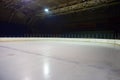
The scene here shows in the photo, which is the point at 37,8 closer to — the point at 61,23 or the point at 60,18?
the point at 60,18

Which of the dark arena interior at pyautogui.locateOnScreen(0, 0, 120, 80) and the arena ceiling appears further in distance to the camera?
the arena ceiling

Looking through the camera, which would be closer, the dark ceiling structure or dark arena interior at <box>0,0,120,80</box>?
dark arena interior at <box>0,0,120,80</box>

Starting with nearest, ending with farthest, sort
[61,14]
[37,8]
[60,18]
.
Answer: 1. [37,8]
2. [61,14]
3. [60,18]

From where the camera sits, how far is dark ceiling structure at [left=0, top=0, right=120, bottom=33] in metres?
10.0

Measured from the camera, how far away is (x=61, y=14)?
A: 1330 cm

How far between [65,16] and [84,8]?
9.19 ft

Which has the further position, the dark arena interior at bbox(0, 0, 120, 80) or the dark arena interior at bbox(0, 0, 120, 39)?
the dark arena interior at bbox(0, 0, 120, 39)

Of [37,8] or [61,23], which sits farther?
[61,23]

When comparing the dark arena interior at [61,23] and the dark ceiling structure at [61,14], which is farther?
the dark ceiling structure at [61,14]

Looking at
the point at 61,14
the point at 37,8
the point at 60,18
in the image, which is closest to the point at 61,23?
the point at 60,18

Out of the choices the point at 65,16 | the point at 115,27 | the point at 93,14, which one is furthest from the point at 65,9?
the point at 115,27

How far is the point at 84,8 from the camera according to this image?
11078mm

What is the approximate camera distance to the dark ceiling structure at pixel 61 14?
32.9 feet

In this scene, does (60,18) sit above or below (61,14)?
below
